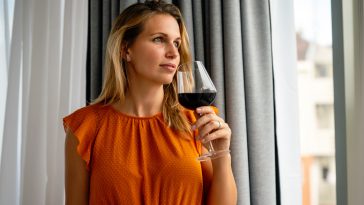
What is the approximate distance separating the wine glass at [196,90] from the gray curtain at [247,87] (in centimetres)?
54

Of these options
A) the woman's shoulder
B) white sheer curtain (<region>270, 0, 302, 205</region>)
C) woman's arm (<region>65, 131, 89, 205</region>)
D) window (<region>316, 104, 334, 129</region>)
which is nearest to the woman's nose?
the woman's shoulder

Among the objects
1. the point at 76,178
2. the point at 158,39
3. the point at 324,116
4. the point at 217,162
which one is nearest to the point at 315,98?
the point at 324,116

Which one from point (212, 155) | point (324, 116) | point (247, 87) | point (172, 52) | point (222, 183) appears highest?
point (172, 52)

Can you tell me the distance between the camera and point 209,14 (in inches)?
80.9

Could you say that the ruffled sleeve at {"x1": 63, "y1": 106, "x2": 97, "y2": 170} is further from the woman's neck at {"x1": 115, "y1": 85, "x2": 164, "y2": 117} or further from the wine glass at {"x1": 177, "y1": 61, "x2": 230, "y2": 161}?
the wine glass at {"x1": 177, "y1": 61, "x2": 230, "y2": 161}

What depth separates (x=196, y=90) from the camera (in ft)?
4.61

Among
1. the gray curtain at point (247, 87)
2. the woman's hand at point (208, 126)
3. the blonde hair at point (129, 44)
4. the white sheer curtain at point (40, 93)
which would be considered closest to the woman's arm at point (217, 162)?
the woman's hand at point (208, 126)

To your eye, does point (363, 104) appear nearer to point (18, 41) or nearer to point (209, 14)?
point (209, 14)

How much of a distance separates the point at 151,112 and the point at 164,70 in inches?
8.6

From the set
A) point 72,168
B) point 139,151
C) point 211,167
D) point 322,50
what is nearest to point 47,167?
point 72,168

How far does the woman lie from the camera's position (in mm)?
1578

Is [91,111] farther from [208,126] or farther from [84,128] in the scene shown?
[208,126]

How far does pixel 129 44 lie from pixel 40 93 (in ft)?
2.58

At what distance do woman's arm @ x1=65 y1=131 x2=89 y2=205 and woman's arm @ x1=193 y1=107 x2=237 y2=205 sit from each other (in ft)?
1.46
